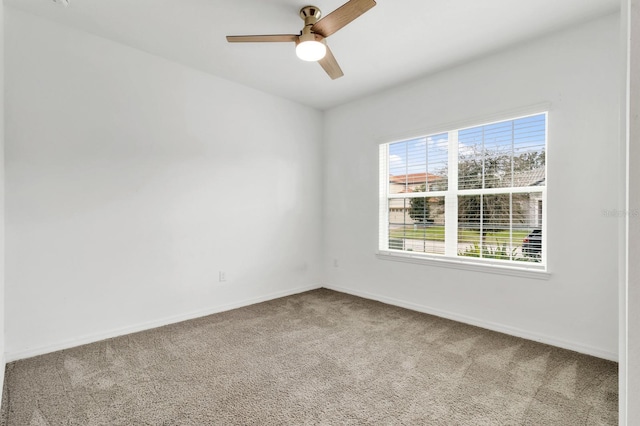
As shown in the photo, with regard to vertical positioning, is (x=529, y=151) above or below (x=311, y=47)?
below

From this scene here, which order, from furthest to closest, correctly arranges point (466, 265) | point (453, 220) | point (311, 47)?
point (453, 220), point (466, 265), point (311, 47)

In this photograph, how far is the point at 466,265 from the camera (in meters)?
3.30

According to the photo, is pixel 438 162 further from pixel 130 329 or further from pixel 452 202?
pixel 130 329

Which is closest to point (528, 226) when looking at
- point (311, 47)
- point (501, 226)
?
point (501, 226)

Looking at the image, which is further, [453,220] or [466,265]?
[453,220]

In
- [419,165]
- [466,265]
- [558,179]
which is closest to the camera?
[558,179]

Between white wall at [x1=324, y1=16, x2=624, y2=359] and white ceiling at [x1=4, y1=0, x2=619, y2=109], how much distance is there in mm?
223

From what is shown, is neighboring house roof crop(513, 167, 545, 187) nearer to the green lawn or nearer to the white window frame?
the white window frame

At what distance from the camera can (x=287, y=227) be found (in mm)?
4410

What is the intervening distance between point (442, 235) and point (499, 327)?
3.48 feet

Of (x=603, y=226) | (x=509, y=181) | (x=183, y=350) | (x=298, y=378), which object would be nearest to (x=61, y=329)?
(x=183, y=350)

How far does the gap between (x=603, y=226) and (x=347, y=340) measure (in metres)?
2.29

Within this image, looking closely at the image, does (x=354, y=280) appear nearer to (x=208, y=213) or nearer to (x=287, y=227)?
(x=287, y=227)

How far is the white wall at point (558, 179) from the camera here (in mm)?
2482
